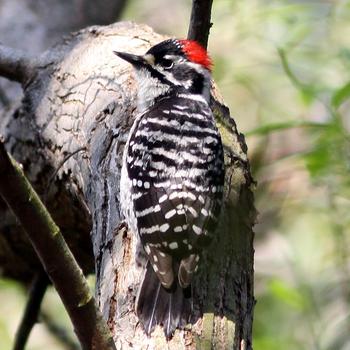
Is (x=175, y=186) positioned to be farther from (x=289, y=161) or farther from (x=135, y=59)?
(x=289, y=161)

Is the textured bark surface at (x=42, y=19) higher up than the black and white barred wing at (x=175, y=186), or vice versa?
the textured bark surface at (x=42, y=19)

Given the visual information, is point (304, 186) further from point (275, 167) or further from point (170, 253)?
point (170, 253)

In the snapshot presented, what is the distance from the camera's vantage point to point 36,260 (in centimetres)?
489

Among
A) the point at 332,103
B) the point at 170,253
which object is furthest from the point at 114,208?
the point at 332,103

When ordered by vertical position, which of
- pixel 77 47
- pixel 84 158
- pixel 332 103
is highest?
pixel 77 47

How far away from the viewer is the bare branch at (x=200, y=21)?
4.02 m

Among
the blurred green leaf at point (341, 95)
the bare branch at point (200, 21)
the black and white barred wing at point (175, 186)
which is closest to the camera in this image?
the black and white barred wing at point (175, 186)

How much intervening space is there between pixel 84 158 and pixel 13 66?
3.42ft

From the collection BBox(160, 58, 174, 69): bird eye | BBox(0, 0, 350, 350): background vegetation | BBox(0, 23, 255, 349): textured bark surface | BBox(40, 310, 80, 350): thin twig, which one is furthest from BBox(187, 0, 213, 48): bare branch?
BBox(40, 310, 80, 350): thin twig

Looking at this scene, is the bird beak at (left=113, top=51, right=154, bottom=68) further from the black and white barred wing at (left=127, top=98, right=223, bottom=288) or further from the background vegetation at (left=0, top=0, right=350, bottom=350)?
the background vegetation at (left=0, top=0, right=350, bottom=350)

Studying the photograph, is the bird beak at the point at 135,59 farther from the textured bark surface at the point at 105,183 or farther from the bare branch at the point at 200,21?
the bare branch at the point at 200,21

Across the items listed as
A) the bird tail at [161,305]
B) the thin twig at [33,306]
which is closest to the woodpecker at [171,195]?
the bird tail at [161,305]

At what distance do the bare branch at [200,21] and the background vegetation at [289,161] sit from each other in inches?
20.1

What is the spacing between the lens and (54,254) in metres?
2.52
